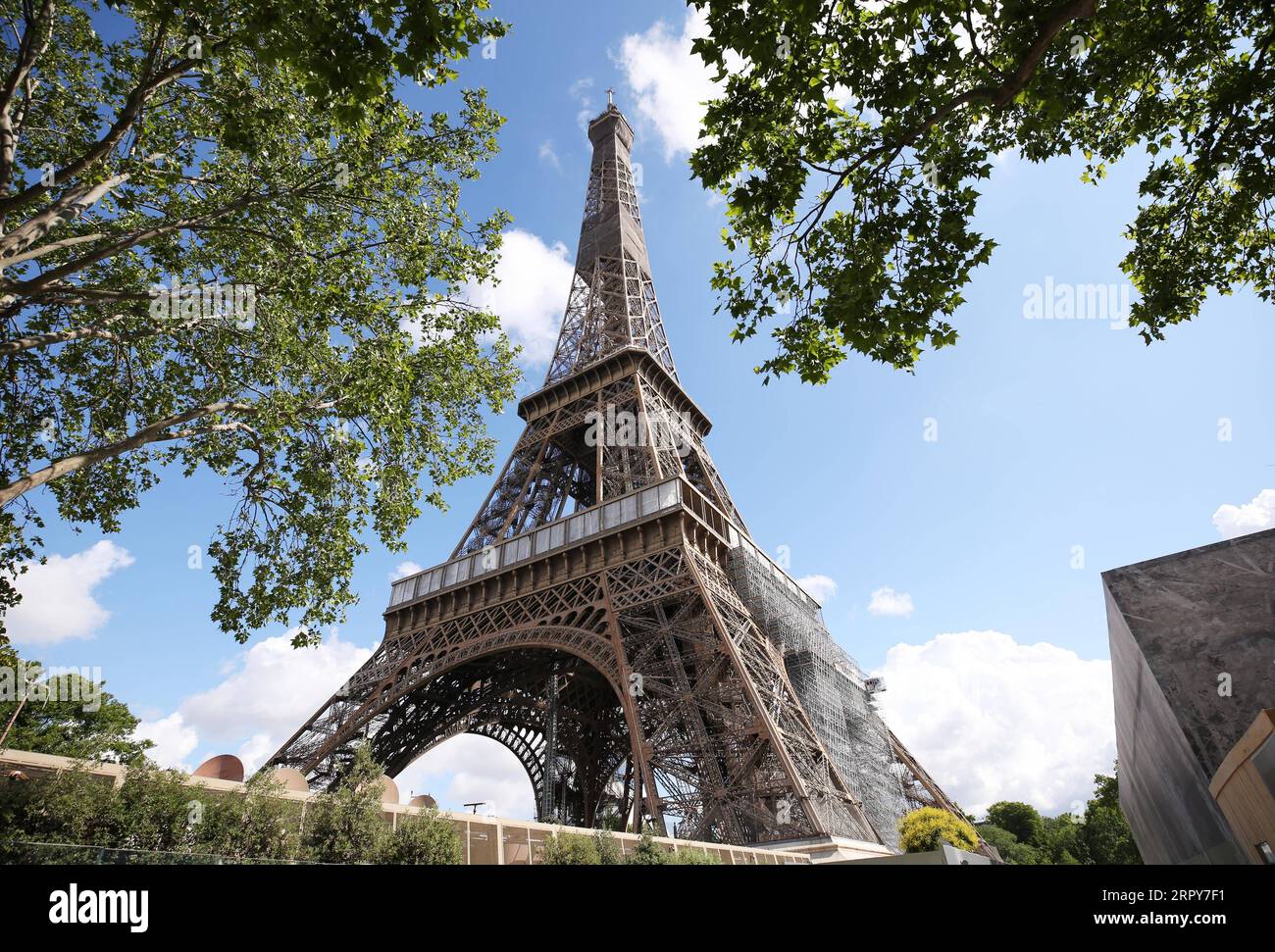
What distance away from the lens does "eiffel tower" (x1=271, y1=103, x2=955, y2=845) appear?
18031mm

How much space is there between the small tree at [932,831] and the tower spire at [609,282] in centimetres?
2213

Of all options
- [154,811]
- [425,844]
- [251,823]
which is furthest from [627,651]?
[154,811]

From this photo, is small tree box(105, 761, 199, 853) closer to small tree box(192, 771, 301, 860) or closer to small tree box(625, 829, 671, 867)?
small tree box(192, 771, 301, 860)

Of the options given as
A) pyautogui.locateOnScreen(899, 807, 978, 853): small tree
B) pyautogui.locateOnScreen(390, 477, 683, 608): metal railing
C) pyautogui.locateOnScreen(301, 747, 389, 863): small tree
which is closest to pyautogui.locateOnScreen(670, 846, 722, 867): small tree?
pyautogui.locateOnScreen(301, 747, 389, 863): small tree

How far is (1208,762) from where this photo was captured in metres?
10.7

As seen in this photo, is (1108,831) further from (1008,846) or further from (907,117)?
(907,117)

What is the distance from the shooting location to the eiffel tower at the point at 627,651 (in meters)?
18.0

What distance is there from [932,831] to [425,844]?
1987cm

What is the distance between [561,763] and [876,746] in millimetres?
14044

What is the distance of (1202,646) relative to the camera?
11.2m

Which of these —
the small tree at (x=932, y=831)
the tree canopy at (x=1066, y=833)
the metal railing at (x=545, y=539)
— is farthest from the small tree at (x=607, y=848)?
the tree canopy at (x=1066, y=833)
